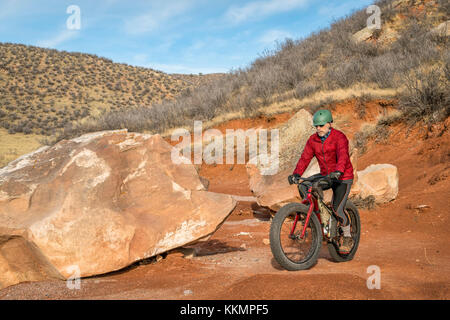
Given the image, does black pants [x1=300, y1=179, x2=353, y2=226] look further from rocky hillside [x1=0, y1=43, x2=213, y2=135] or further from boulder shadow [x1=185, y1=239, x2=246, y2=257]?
rocky hillside [x1=0, y1=43, x2=213, y2=135]

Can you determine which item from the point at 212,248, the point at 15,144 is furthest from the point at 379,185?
the point at 15,144

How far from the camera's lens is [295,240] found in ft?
14.7

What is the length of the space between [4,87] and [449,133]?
132 ft

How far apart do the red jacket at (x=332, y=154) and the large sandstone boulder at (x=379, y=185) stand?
3941 mm

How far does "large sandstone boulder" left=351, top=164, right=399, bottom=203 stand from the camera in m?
8.65

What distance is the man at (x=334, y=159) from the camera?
465cm

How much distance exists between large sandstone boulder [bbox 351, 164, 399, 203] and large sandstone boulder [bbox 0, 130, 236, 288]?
4.36 m

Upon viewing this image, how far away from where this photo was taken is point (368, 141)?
13.5 metres

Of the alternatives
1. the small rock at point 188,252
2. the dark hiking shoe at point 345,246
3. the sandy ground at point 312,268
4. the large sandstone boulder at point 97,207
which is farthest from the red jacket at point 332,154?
the small rock at point 188,252

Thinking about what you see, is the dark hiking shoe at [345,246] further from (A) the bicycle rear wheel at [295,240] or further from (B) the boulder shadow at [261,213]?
(B) the boulder shadow at [261,213]

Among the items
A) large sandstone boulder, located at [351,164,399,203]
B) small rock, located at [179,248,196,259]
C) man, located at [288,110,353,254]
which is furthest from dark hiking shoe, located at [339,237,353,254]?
large sandstone boulder, located at [351,164,399,203]

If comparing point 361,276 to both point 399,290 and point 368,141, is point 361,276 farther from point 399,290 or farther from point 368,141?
point 368,141

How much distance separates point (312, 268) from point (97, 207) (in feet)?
8.88
